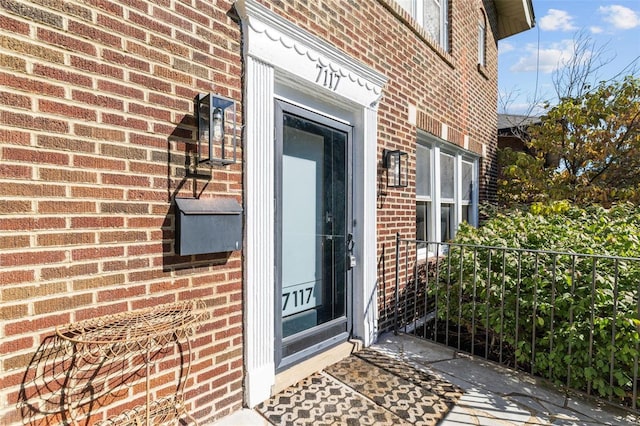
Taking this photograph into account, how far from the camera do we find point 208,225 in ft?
6.89

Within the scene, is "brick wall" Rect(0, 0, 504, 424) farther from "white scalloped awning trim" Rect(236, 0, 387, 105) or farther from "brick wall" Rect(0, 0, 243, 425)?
"white scalloped awning trim" Rect(236, 0, 387, 105)

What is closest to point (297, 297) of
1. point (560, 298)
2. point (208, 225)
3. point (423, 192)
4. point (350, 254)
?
point (350, 254)

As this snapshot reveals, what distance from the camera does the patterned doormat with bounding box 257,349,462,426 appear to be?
231cm

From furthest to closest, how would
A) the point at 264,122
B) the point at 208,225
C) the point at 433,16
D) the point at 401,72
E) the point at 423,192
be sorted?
the point at 433,16 → the point at 423,192 → the point at 401,72 → the point at 264,122 → the point at 208,225

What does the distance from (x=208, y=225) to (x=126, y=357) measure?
0.83 meters

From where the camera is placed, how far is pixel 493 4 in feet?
24.6

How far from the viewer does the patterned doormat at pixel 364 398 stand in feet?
7.57

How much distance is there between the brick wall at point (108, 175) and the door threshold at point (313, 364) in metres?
0.38

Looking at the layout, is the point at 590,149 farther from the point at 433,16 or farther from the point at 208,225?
the point at 208,225

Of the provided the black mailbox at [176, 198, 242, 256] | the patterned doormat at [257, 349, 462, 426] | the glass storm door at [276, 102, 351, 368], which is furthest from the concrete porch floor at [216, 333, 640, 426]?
the black mailbox at [176, 198, 242, 256]

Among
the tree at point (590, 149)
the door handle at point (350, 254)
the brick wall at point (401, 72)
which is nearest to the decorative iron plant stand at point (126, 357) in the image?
the door handle at point (350, 254)

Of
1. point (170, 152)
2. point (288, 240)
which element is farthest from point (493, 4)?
point (170, 152)

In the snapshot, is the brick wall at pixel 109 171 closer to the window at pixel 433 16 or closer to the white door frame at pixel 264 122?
the white door frame at pixel 264 122

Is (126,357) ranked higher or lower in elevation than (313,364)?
higher
